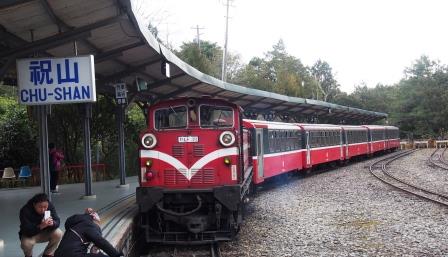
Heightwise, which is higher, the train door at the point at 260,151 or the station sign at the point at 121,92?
the station sign at the point at 121,92

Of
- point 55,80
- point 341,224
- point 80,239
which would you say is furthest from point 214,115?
point 80,239

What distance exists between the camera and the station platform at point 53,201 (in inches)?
303

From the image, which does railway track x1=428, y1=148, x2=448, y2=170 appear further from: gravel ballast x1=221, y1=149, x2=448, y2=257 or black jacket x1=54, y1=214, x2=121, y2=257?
black jacket x1=54, y1=214, x2=121, y2=257

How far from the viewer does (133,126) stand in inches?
891

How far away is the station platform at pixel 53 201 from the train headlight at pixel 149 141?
202cm

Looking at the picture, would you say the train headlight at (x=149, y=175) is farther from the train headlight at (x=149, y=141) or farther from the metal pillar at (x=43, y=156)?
the metal pillar at (x=43, y=156)

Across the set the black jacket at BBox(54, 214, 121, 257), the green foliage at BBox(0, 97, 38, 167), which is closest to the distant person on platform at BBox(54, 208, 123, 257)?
the black jacket at BBox(54, 214, 121, 257)

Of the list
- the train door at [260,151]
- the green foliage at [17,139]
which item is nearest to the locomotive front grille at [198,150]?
the train door at [260,151]

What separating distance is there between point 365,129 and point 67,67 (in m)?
29.9

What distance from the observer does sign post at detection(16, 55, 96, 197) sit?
8.02m

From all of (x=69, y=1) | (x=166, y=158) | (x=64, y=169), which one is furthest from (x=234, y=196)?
(x=64, y=169)

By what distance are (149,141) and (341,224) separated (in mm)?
4523

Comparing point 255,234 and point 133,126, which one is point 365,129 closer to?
point 133,126

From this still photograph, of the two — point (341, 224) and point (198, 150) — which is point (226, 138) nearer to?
point (198, 150)
